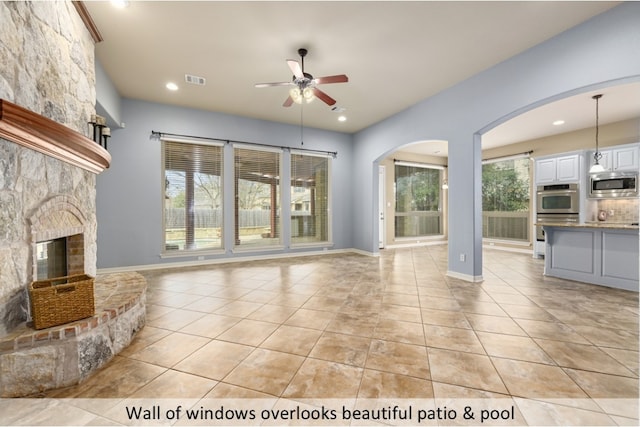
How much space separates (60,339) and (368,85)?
4.55 m

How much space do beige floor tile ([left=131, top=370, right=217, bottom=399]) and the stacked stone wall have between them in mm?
952

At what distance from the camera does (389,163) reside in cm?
786

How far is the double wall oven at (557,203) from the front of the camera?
5688 mm

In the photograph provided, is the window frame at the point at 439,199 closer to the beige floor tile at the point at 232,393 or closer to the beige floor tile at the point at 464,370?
the beige floor tile at the point at 464,370

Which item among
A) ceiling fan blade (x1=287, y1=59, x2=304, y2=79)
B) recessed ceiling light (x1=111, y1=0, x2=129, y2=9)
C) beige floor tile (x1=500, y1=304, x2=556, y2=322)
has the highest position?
recessed ceiling light (x1=111, y1=0, x2=129, y2=9)

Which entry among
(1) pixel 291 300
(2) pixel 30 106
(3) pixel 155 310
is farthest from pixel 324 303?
(2) pixel 30 106

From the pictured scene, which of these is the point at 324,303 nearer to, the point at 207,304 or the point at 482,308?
the point at 207,304

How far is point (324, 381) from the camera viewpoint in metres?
1.71

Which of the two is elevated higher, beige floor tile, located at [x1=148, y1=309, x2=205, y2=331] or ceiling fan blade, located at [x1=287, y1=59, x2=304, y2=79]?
ceiling fan blade, located at [x1=287, y1=59, x2=304, y2=79]

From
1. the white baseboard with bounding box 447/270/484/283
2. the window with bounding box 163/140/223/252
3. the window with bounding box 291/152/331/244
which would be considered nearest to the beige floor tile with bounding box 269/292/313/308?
the white baseboard with bounding box 447/270/484/283

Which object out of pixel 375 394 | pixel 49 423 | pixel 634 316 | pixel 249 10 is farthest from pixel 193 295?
pixel 634 316

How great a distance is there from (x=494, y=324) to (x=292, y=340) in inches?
76.9

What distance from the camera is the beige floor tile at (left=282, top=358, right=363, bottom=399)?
5.21ft

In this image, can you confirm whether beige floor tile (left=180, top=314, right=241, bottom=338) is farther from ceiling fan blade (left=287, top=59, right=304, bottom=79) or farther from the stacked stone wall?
ceiling fan blade (left=287, top=59, right=304, bottom=79)
